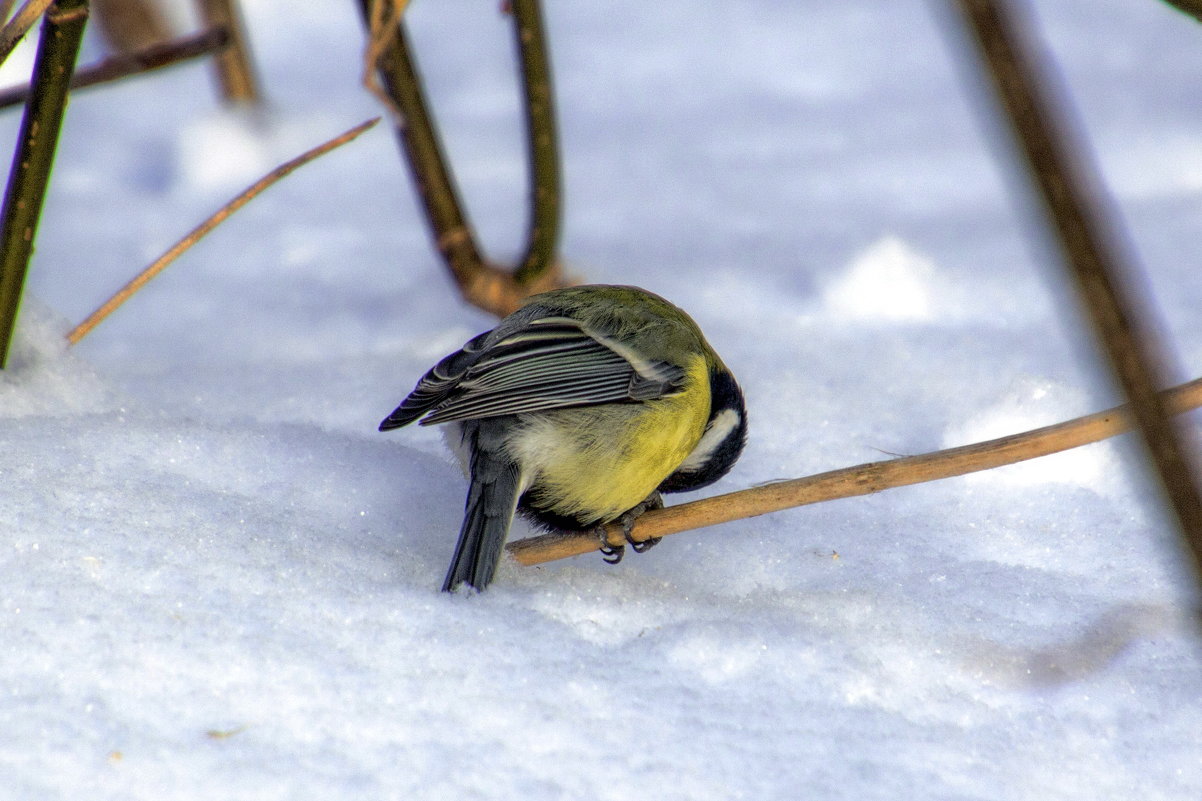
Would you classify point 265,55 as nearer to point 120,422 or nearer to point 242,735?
point 120,422

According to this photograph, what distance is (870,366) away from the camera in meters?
2.84

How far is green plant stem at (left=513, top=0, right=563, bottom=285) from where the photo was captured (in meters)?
2.78

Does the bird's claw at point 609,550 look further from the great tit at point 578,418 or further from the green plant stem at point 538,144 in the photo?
the green plant stem at point 538,144

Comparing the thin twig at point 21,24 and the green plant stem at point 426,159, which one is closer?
the thin twig at point 21,24

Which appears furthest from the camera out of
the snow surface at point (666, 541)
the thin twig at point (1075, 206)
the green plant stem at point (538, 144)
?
the green plant stem at point (538, 144)

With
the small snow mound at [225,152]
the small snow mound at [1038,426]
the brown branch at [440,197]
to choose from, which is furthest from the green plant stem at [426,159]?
the small snow mound at [1038,426]

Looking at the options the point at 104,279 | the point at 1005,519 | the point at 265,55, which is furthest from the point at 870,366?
the point at 265,55

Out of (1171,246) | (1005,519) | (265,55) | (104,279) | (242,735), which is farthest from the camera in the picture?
(265,55)

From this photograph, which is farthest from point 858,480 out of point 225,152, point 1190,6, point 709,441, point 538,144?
point 225,152

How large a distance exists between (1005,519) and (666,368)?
0.70m

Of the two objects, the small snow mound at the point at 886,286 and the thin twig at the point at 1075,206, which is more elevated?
the thin twig at the point at 1075,206

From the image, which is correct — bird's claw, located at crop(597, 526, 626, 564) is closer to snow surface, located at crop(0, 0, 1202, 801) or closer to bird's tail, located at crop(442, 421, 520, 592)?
snow surface, located at crop(0, 0, 1202, 801)

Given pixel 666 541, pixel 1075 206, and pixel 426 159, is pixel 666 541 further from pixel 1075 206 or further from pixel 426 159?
pixel 1075 206

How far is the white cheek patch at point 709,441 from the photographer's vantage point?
2209 mm
